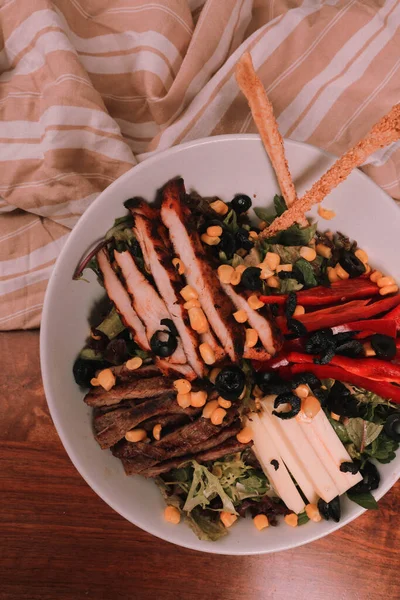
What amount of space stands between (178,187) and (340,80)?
1.08m

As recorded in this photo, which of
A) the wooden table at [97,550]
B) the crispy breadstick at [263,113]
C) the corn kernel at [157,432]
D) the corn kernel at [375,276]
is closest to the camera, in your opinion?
the crispy breadstick at [263,113]

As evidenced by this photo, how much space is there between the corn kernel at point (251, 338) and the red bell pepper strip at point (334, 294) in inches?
6.5

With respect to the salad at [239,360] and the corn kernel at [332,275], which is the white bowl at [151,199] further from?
the corn kernel at [332,275]

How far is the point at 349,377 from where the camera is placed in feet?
7.35

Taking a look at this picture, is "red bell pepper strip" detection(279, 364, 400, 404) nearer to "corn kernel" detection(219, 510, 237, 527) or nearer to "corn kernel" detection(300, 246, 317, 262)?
"corn kernel" detection(300, 246, 317, 262)

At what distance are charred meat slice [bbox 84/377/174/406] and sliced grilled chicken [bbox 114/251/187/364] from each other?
143 millimetres

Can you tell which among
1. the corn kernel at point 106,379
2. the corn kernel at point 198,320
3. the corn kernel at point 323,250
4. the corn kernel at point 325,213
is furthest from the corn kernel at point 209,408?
the corn kernel at point 325,213

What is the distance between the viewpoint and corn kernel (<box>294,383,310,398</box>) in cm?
222

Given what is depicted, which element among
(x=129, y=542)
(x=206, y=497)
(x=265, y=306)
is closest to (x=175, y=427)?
(x=206, y=497)

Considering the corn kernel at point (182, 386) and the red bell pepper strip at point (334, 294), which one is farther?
the red bell pepper strip at point (334, 294)

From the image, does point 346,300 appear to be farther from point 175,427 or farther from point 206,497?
point 206,497

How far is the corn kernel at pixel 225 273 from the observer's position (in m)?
2.23

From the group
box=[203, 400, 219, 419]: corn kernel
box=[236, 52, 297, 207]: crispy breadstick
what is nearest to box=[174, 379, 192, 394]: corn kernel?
box=[203, 400, 219, 419]: corn kernel

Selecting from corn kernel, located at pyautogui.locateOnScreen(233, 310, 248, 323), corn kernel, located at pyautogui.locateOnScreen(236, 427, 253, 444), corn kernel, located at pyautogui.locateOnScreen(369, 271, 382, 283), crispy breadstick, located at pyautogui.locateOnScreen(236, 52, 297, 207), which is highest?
crispy breadstick, located at pyautogui.locateOnScreen(236, 52, 297, 207)
